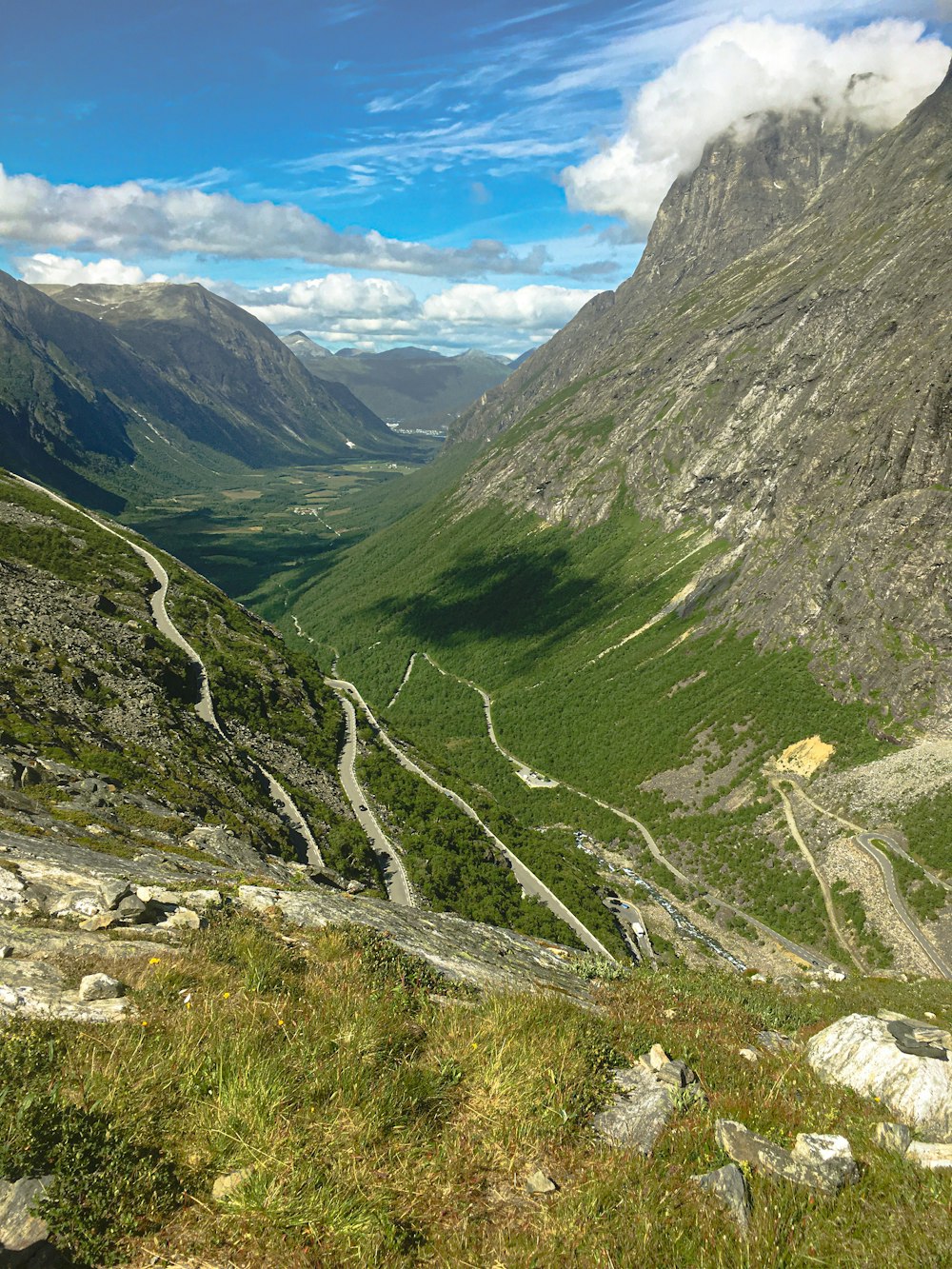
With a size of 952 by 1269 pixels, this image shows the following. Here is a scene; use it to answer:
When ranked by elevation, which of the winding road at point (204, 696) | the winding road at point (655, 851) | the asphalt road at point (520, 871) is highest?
the winding road at point (204, 696)

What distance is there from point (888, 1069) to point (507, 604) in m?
163

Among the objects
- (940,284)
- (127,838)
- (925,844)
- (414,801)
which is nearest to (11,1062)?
(127,838)

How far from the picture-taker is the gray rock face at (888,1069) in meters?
9.09

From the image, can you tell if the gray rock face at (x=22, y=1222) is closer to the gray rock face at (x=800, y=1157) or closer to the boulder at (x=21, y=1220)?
the boulder at (x=21, y=1220)

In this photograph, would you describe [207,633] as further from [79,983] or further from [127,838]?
[79,983]

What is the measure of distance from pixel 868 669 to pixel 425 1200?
9646 centimetres

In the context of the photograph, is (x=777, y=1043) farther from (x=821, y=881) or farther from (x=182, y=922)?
(x=821, y=881)

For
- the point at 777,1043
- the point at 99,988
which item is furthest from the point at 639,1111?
the point at 99,988

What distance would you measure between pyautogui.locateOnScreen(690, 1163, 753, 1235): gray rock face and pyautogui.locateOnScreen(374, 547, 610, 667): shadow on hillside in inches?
5495

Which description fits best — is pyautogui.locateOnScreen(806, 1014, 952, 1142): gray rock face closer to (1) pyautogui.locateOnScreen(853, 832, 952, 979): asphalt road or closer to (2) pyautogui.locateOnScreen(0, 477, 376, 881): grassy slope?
(2) pyautogui.locateOnScreen(0, 477, 376, 881): grassy slope

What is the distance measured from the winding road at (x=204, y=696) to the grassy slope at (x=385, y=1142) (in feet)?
85.8

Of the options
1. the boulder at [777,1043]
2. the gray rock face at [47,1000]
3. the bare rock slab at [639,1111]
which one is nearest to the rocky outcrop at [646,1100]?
the bare rock slab at [639,1111]

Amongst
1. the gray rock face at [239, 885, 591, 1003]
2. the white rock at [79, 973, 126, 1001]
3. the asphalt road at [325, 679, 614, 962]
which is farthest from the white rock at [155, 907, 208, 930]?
the asphalt road at [325, 679, 614, 962]

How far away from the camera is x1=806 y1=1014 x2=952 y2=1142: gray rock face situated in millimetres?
9094
